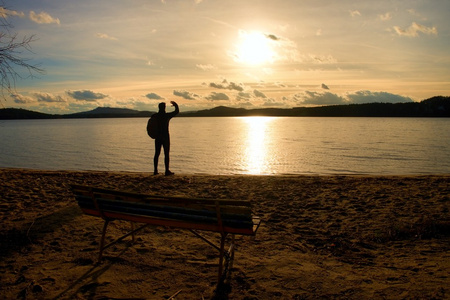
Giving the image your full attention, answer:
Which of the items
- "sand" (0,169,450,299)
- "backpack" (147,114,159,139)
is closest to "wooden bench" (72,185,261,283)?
"sand" (0,169,450,299)

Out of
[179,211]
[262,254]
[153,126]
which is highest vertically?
[153,126]

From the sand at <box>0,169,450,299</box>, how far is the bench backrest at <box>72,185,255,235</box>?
0.75m

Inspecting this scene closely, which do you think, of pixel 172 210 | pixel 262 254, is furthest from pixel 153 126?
pixel 172 210

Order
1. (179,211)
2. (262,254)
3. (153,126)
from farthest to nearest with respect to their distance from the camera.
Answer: (153,126)
(262,254)
(179,211)

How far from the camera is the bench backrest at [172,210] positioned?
3967 millimetres

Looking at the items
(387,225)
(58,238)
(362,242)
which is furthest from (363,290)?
(58,238)

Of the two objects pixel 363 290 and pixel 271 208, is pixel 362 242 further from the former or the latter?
pixel 271 208

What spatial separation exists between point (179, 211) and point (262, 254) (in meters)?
1.82

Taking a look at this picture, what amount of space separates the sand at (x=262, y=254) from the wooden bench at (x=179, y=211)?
0.47 meters

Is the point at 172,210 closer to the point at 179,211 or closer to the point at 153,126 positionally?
the point at 179,211

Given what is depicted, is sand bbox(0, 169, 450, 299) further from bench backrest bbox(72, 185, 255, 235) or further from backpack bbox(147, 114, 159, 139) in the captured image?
backpack bbox(147, 114, 159, 139)

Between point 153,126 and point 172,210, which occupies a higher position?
point 153,126

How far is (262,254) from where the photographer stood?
5.32m

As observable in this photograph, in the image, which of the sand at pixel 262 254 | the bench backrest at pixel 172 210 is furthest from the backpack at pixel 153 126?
the bench backrest at pixel 172 210
